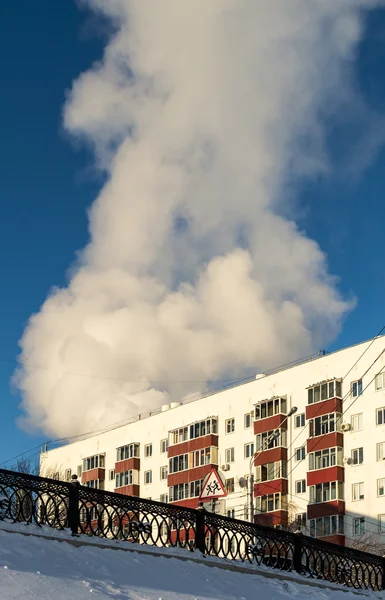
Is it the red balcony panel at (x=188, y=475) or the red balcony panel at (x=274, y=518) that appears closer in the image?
the red balcony panel at (x=274, y=518)

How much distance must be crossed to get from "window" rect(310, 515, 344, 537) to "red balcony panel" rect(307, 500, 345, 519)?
24 centimetres

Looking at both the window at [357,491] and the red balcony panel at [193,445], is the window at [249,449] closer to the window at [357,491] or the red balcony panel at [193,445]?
the red balcony panel at [193,445]

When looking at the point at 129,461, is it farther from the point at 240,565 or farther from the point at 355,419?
the point at 240,565

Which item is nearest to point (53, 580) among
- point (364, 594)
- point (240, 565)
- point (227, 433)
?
point (240, 565)

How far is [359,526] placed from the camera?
5294 centimetres

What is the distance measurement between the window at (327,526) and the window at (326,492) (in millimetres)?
1188

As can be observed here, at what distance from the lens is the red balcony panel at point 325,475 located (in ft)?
180

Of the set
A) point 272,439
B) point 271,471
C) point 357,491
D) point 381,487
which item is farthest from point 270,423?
point 381,487

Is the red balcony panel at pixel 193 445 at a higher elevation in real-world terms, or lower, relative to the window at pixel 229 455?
higher

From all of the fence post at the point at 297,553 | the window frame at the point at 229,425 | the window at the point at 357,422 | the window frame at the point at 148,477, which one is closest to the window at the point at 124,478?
the window frame at the point at 148,477

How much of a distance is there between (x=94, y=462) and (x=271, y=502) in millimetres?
23739

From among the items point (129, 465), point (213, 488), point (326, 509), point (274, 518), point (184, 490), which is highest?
point (129, 465)

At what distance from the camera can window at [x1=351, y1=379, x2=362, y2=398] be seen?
→ 5534 centimetres

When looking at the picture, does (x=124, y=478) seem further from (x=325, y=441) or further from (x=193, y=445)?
(x=325, y=441)
